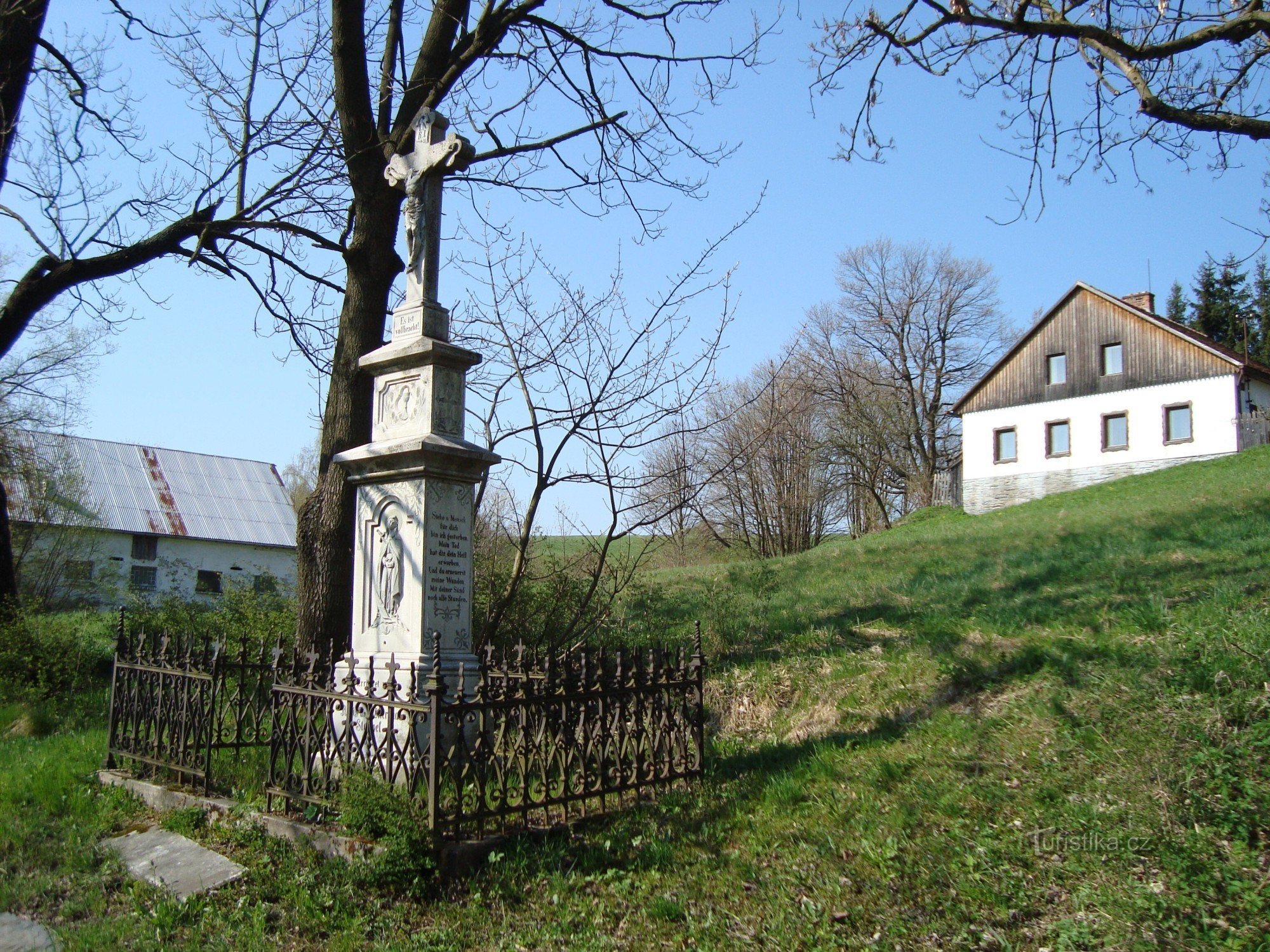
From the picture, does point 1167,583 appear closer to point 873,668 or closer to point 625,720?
point 873,668

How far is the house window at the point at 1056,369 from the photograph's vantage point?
33375mm

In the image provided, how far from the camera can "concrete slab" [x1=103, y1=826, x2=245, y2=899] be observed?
5.19m

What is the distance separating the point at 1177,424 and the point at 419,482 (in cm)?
3024

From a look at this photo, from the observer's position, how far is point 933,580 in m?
11.9

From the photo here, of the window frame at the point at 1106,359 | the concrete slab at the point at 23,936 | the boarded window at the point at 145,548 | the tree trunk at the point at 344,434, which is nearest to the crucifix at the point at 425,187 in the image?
the tree trunk at the point at 344,434

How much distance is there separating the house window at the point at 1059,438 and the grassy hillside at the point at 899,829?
2599cm

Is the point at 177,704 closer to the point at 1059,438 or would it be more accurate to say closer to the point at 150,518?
the point at 150,518

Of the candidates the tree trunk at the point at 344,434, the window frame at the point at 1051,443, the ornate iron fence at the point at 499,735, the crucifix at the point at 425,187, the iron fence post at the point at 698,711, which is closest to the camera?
the ornate iron fence at the point at 499,735

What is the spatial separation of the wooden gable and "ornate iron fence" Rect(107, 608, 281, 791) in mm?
30762

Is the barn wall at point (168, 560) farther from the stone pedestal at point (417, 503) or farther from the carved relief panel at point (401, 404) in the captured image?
the stone pedestal at point (417, 503)

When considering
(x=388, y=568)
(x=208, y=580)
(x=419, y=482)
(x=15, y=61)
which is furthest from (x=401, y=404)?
(x=208, y=580)

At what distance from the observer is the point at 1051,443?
33.5 meters

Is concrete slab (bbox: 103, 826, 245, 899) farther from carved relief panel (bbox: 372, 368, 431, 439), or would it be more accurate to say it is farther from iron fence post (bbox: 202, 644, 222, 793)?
carved relief panel (bbox: 372, 368, 431, 439)

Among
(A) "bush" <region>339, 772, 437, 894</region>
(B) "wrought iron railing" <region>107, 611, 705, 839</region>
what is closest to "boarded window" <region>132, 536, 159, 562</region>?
(B) "wrought iron railing" <region>107, 611, 705, 839</region>
